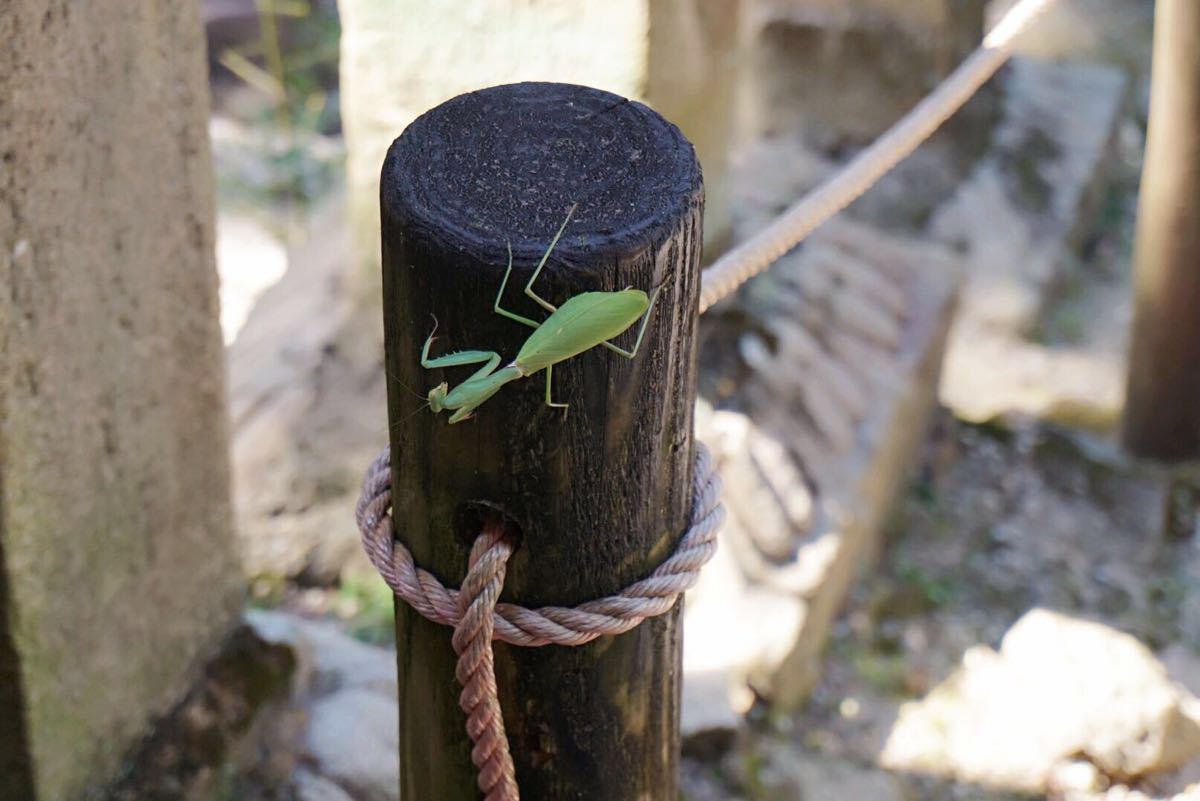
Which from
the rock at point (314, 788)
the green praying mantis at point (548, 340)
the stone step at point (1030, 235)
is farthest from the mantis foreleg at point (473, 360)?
the stone step at point (1030, 235)

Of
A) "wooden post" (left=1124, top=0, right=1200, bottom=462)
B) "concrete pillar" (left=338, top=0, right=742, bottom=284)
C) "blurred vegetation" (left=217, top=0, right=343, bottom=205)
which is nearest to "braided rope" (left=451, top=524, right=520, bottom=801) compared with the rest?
"concrete pillar" (left=338, top=0, right=742, bottom=284)

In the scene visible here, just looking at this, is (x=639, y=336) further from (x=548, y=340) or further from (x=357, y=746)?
(x=357, y=746)

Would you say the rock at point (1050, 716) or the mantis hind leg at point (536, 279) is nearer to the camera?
the mantis hind leg at point (536, 279)

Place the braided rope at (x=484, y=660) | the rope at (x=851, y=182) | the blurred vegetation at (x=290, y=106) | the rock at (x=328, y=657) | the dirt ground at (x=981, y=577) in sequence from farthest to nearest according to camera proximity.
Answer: the blurred vegetation at (x=290, y=106), the dirt ground at (x=981, y=577), the rock at (x=328, y=657), the rope at (x=851, y=182), the braided rope at (x=484, y=660)

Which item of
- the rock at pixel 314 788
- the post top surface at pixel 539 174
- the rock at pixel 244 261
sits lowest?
the rock at pixel 244 261

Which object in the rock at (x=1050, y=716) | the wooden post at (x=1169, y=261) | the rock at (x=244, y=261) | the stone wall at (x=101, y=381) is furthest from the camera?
the rock at (x=244, y=261)

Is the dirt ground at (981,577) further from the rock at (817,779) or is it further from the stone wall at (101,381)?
the stone wall at (101,381)

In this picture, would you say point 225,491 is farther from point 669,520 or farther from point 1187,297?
point 1187,297
